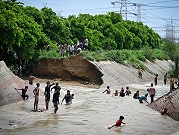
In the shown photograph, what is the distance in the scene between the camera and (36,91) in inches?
720

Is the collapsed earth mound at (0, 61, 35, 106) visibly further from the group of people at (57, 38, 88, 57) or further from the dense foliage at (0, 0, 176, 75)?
the group of people at (57, 38, 88, 57)

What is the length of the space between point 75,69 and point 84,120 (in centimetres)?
1887

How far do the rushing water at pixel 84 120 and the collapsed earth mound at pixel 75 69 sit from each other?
12.6 metres

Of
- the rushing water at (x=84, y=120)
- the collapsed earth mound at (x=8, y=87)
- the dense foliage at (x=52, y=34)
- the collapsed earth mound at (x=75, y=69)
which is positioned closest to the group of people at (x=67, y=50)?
the dense foliage at (x=52, y=34)

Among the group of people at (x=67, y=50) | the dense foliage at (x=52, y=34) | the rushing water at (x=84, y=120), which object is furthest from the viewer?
the group of people at (x=67, y=50)

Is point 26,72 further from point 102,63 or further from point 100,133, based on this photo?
point 100,133

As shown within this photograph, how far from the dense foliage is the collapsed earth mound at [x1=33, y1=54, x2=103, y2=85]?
3.39 ft

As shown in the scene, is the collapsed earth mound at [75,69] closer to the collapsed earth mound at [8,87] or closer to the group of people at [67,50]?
the group of people at [67,50]

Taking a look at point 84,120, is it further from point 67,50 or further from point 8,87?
point 67,50

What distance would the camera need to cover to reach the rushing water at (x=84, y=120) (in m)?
14.5

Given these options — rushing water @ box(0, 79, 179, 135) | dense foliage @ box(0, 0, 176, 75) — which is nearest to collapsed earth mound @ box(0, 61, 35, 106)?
rushing water @ box(0, 79, 179, 135)

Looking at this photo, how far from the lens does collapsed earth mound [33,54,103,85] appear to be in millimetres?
35344

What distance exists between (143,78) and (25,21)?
685 inches

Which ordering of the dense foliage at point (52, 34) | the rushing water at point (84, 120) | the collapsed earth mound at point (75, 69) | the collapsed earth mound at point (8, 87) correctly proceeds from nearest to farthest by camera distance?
the rushing water at point (84, 120)
the collapsed earth mound at point (8, 87)
the dense foliage at point (52, 34)
the collapsed earth mound at point (75, 69)
